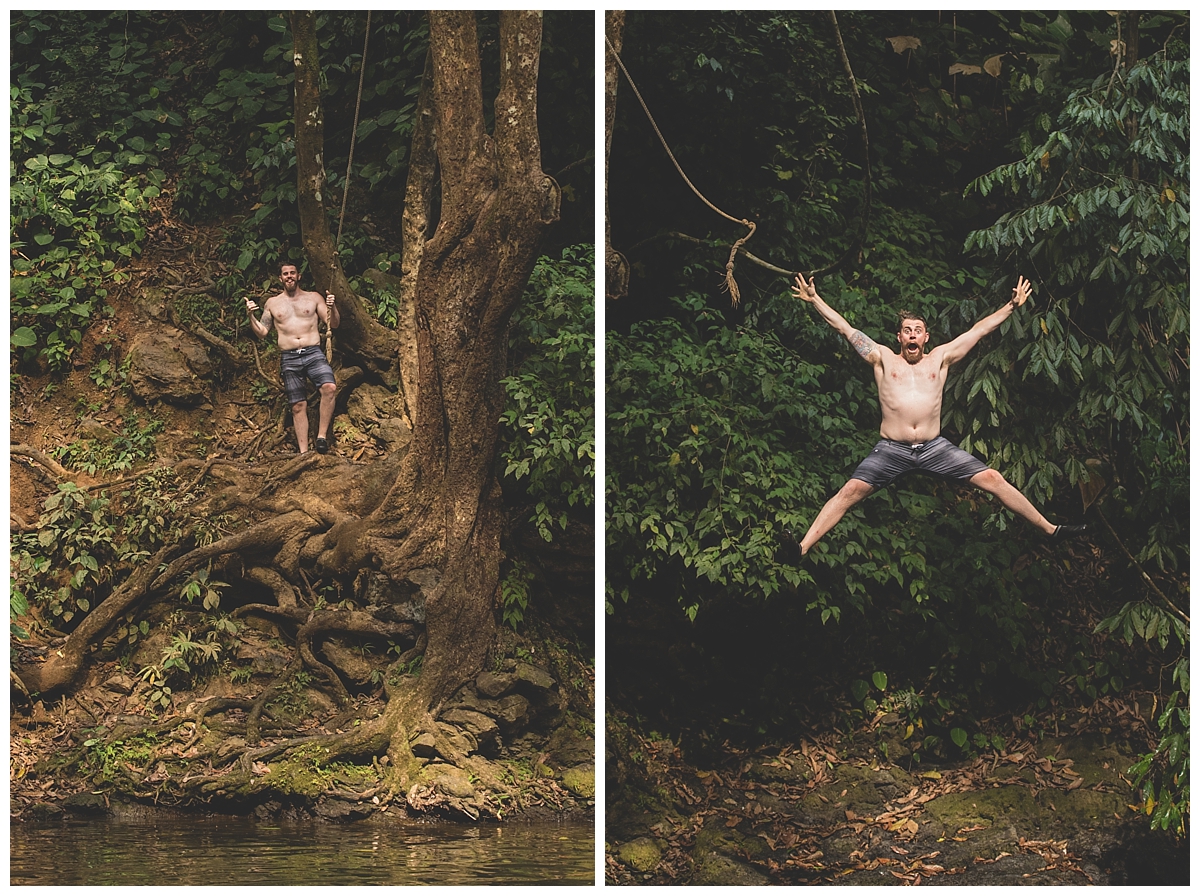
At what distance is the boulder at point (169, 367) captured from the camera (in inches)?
332

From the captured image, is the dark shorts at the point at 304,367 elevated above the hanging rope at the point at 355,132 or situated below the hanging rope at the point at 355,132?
below

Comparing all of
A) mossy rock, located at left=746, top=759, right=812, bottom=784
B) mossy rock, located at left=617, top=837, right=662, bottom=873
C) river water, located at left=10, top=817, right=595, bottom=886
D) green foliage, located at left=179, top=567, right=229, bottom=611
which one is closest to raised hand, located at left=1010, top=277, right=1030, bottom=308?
mossy rock, located at left=746, top=759, right=812, bottom=784

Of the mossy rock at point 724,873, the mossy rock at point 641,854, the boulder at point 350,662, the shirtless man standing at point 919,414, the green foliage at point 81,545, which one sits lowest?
the mossy rock at point 724,873

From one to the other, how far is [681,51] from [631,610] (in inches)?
113

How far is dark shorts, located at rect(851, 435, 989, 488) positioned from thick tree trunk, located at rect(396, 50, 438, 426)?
10.5ft

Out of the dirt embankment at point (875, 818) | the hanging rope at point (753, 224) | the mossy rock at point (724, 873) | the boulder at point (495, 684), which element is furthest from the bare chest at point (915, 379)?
the boulder at point (495, 684)

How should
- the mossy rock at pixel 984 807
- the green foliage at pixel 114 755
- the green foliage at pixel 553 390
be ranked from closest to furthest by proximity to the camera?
the mossy rock at pixel 984 807
the green foliage at pixel 114 755
the green foliage at pixel 553 390

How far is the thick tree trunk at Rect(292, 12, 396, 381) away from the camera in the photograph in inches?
316

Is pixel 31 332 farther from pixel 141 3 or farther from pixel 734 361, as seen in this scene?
pixel 734 361

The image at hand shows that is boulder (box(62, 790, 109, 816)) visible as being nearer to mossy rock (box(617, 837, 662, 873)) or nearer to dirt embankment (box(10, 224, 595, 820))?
dirt embankment (box(10, 224, 595, 820))

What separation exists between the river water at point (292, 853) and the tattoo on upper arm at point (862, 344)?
8.63ft

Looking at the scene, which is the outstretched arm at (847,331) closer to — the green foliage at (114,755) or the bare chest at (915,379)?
the bare chest at (915,379)

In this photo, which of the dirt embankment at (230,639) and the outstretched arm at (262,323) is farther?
the outstretched arm at (262,323)

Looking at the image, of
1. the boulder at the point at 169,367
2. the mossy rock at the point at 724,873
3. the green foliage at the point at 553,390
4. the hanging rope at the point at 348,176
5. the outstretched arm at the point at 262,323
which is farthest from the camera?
the boulder at the point at 169,367
